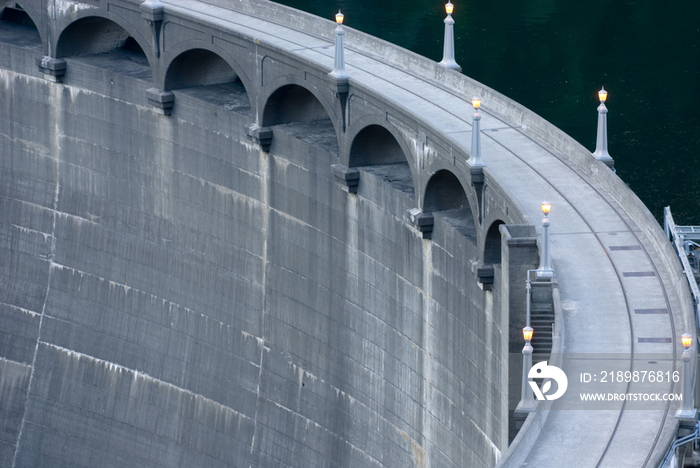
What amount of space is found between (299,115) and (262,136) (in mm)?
2083

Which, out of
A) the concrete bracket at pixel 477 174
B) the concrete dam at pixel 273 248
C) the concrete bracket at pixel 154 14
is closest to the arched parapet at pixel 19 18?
the concrete dam at pixel 273 248

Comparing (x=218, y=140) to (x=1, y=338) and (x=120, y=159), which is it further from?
(x=1, y=338)

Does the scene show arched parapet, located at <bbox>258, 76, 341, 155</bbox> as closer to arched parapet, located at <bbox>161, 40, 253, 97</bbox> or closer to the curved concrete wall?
the curved concrete wall

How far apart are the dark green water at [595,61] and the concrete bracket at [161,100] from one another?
92.7 ft

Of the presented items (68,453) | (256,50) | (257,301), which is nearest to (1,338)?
(68,453)

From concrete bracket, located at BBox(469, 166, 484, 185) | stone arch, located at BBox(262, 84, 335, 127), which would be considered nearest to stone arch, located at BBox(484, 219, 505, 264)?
concrete bracket, located at BBox(469, 166, 484, 185)

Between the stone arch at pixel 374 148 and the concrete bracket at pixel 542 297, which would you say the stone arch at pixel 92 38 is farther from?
the concrete bracket at pixel 542 297

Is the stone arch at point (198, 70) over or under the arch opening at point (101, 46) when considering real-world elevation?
under

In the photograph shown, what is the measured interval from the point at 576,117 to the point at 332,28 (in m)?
28.2

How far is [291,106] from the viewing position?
61812 mm

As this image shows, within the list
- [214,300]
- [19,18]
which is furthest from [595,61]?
[214,300]

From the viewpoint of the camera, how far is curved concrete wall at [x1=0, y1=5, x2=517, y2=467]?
53438mm

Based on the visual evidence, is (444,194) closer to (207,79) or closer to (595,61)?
(207,79)

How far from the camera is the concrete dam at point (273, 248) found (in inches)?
1810
